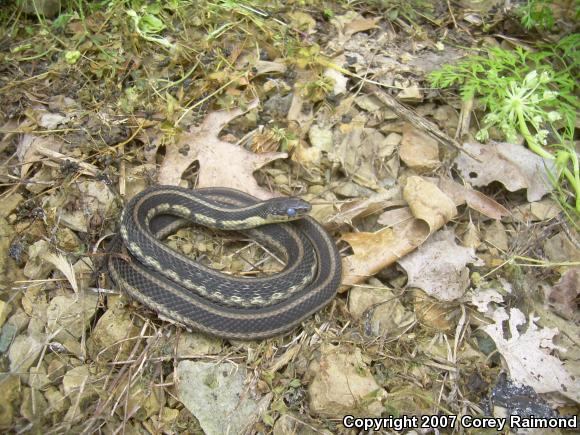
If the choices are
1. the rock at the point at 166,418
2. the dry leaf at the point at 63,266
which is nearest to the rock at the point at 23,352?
the dry leaf at the point at 63,266

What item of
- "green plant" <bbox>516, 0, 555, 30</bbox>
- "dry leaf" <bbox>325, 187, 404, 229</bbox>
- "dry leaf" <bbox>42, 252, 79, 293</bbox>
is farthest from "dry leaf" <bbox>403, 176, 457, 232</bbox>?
"dry leaf" <bbox>42, 252, 79, 293</bbox>

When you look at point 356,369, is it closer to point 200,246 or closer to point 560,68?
point 200,246

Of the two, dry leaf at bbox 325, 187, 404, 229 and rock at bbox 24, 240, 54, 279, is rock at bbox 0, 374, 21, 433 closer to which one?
rock at bbox 24, 240, 54, 279

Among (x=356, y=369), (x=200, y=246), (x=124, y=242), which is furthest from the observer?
(x=200, y=246)

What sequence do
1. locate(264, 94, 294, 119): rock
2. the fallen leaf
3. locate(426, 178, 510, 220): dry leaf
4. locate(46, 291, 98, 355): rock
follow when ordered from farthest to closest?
locate(264, 94, 294, 119): rock → locate(426, 178, 510, 220): dry leaf → the fallen leaf → locate(46, 291, 98, 355): rock

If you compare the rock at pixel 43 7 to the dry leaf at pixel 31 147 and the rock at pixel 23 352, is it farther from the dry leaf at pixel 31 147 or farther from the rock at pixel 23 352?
the rock at pixel 23 352

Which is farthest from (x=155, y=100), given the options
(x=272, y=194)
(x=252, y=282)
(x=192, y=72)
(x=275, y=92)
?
(x=252, y=282)

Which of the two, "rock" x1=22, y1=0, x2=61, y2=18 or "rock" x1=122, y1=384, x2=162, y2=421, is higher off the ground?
"rock" x1=22, y1=0, x2=61, y2=18
